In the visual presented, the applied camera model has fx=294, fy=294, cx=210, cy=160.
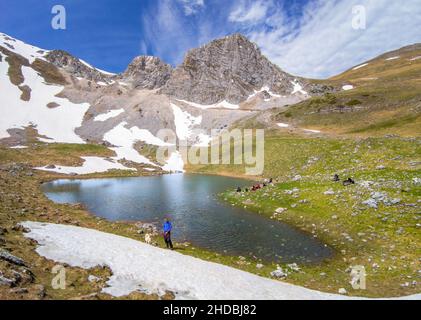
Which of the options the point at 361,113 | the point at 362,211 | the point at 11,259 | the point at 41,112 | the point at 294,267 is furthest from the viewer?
the point at 41,112

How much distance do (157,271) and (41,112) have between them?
16498cm

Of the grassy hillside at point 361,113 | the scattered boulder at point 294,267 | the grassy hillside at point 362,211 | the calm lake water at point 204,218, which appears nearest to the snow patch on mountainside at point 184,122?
the grassy hillside at point 361,113

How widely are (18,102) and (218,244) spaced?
177 meters

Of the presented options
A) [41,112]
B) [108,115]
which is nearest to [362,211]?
[108,115]

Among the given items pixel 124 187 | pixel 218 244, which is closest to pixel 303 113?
pixel 124 187

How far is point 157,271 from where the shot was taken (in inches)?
731

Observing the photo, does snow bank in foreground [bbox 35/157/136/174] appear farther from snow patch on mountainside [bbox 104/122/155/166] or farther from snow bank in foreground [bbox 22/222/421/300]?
snow bank in foreground [bbox 22/222/421/300]

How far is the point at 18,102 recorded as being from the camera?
163 metres

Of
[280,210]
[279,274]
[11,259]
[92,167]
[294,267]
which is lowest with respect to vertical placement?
[294,267]

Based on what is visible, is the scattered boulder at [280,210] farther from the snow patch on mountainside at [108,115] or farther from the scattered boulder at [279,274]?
the snow patch on mountainside at [108,115]

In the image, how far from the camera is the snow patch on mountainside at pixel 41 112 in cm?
13388

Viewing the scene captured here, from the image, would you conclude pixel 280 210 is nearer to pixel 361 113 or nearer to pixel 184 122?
pixel 361 113

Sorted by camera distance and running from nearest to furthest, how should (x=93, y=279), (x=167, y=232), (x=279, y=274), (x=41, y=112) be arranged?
(x=93, y=279)
(x=279, y=274)
(x=167, y=232)
(x=41, y=112)
